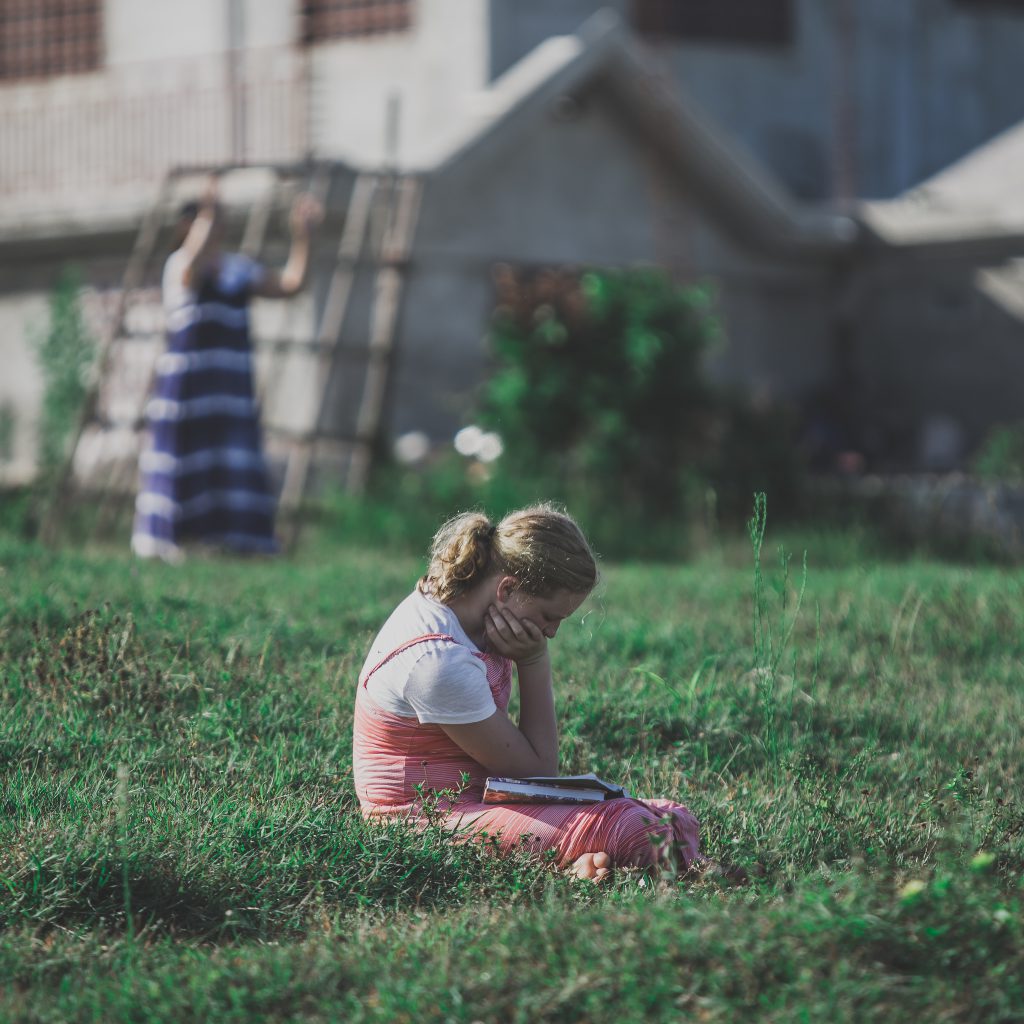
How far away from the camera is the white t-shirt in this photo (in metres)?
3.79

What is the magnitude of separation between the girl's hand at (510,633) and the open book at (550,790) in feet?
1.07

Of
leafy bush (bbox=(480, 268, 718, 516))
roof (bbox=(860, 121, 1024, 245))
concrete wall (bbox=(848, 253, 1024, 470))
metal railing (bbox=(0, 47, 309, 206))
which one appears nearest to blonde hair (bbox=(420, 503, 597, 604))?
leafy bush (bbox=(480, 268, 718, 516))

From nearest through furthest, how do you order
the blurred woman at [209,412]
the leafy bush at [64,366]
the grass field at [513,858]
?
the grass field at [513,858], the blurred woman at [209,412], the leafy bush at [64,366]

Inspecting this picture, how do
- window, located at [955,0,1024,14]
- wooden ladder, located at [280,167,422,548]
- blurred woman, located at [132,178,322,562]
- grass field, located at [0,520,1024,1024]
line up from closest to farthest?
grass field, located at [0,520,1024,1024] → blurred woman, located at [132,178,322,562] → wooden ladder, located at [280,167,422,548] → window, located at [955,0,1024,14]

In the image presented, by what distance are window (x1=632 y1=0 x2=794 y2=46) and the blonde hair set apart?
1309cm

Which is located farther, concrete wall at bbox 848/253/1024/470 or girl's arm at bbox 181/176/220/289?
concrete wall at bbox 848/253/1024/470

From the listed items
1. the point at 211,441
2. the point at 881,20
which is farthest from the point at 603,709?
the point at 881,20

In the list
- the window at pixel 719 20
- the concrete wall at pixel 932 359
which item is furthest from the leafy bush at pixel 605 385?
the window at pixel 719 20

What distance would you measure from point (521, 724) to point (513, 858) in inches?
15.0

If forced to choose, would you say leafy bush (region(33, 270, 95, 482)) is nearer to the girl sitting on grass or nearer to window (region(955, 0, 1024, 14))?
the girl sitting on grass

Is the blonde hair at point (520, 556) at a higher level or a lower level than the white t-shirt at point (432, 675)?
higher

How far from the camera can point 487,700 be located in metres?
3.82

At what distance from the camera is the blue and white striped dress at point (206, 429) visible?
8797 millimetres

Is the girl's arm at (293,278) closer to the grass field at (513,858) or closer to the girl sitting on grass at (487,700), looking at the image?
the grass field at (513,858)
